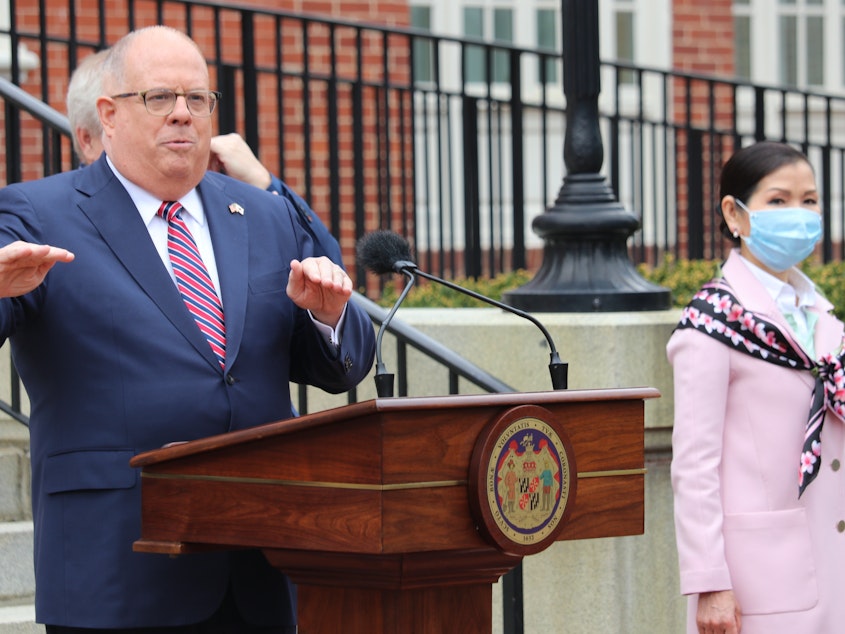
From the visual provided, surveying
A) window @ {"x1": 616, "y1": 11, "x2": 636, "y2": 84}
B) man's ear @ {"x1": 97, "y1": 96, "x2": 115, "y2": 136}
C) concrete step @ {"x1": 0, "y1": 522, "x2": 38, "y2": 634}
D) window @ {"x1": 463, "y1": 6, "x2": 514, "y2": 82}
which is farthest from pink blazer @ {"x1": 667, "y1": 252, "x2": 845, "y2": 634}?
window @ {"x1": 616, "y1": 11, "x2": 636, "y2": 84}

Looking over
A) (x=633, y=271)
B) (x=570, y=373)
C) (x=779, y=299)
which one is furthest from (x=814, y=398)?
(x=633, y=271)

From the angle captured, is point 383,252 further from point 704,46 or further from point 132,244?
point 704,46

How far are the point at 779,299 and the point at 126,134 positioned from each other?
1796 millimetres

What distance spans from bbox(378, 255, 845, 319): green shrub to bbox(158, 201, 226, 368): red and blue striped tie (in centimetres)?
326

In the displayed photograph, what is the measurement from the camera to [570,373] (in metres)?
4.75

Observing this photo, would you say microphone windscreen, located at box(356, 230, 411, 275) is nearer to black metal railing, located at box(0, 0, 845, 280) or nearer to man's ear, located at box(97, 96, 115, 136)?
man's ear, located at box(97, 96, 115, 136)

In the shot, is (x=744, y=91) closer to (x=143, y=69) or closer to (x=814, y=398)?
(x=814, y=398)

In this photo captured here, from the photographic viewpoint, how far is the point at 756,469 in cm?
361

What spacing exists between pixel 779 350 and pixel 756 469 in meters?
0.30

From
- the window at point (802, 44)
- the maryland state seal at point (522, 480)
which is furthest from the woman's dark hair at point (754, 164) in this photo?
the window at point (802, 44)

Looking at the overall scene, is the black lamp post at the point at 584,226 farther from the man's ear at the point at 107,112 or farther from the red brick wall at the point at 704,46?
the red brick wall at the point at 704,46

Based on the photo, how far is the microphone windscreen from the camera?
2.85 meters

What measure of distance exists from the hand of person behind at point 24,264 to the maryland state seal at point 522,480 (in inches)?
31.1

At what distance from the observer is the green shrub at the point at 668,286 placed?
20.7 ft
